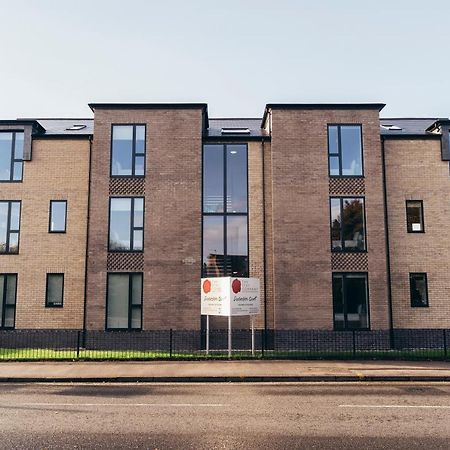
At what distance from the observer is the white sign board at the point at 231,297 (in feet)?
53.1

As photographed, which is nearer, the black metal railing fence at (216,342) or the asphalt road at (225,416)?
the asphalt road at (225,416)

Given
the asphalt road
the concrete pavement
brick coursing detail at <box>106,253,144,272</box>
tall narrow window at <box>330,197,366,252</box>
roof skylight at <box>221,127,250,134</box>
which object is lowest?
the concrete pavement

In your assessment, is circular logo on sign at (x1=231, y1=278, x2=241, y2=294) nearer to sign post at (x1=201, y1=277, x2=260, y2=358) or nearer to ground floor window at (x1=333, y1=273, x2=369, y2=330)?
sign post at (x1=201, y1=277, x2=260, y2=358)

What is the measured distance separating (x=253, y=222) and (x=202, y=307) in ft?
14.6

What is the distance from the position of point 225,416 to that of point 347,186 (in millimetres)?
13158

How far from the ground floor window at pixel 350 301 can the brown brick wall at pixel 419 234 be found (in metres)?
1.45

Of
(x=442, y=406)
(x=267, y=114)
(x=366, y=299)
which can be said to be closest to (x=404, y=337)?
(x=366, y=299)

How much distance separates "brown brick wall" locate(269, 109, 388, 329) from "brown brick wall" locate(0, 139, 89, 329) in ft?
28.3

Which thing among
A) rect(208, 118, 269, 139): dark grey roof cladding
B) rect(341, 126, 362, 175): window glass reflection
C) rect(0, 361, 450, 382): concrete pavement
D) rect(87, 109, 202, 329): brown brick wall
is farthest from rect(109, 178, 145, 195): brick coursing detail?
rect(341, 126, 362, 175): window glass reflection

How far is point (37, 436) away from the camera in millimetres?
7406

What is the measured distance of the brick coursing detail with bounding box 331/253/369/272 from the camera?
18.9 m

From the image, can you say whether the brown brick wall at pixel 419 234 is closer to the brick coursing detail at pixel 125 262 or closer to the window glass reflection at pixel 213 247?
the window glass reflection at pixel 213 247

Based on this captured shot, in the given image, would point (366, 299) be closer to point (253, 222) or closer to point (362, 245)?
point (362, 245)

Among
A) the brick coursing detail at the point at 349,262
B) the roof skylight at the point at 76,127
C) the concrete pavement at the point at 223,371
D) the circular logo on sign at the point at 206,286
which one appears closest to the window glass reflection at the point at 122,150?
the roof skylight at the point at 76,127
